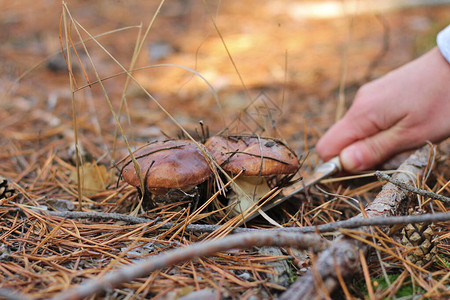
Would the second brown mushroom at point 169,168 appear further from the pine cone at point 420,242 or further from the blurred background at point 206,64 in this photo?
the pine cone at point 420,242

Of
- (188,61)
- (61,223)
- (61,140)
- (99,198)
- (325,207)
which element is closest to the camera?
(61,223)

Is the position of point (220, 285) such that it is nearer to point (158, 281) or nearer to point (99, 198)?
point (158, 281)

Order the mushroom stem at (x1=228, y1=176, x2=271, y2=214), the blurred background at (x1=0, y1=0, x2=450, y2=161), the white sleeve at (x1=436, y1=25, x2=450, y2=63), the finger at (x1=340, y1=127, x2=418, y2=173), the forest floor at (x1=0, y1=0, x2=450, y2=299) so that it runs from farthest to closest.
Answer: the blurred background at (x1=0, y1=0, x2=450, y2=161) < the finger at (x1=340, y1=127, x2=418, y2=173) < the white sleeve at (x1=436, y1=25, x2=450, y2=63) < the mushroom stem at (x1=228, y1=176, x2=271, y2=214) < the forest floor at (x1=0, y1=0, x2=450, y2=299)

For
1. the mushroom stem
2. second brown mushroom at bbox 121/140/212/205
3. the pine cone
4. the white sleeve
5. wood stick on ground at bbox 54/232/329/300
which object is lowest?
the pine cone

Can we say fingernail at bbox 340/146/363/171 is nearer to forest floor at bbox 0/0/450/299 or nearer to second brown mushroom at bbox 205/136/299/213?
forest floor at bbox 0/0/450/299

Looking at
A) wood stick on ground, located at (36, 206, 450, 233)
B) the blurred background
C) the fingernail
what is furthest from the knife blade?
the blurred background

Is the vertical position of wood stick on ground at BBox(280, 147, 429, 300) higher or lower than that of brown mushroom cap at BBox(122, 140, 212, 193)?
lower

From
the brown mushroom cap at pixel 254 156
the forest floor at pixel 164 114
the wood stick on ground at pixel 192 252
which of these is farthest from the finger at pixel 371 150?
the wood stick on ground at pixel 192 252

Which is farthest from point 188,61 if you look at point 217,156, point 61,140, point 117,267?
point 117,267
